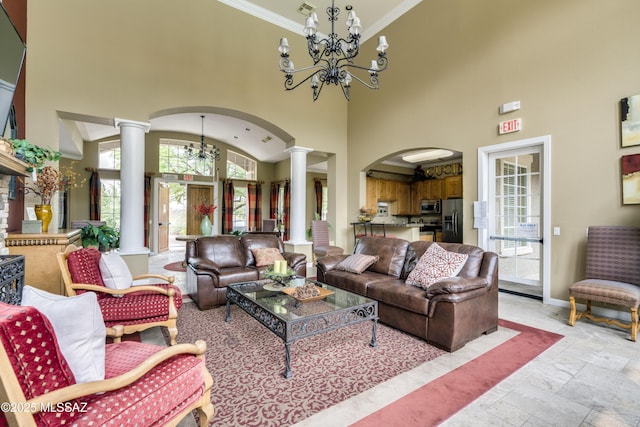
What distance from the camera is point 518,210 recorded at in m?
4.39

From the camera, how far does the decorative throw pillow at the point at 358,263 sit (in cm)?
366

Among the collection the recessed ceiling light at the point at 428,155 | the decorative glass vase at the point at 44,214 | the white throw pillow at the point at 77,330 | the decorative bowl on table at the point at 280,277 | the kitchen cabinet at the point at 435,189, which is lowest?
the decorative bowl on table at the point at 280,277

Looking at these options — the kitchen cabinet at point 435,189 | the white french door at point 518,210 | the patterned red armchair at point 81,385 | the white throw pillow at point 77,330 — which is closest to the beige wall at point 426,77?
the white french door at point 518,210

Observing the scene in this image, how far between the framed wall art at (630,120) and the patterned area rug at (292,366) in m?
3.15

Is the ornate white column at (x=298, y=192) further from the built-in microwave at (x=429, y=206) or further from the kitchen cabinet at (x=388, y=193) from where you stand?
the built-in microwave at (x=429, y=206)

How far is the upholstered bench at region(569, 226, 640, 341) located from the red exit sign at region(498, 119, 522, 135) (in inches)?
63.7

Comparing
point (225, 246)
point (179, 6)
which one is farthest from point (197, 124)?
point (225, 246)

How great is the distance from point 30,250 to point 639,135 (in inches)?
252

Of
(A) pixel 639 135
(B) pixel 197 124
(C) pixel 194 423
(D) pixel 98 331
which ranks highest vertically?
(B) pixel 197 124

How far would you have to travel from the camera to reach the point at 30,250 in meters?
2.94

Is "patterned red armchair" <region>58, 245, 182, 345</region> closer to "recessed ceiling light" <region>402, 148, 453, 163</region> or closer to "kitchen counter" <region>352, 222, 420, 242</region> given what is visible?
"kitchen counter" <region>352, 222, 420, 242</region>

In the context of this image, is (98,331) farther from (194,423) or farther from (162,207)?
(162,207)

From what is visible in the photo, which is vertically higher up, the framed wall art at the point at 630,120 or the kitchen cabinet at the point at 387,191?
the framed wall art at the point at 630,120

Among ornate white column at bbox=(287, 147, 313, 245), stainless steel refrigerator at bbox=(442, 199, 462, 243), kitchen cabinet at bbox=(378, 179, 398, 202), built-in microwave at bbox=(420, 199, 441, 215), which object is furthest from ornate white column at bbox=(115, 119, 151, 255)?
built-in microwave at bbox=(420, 199, 441, 215)
